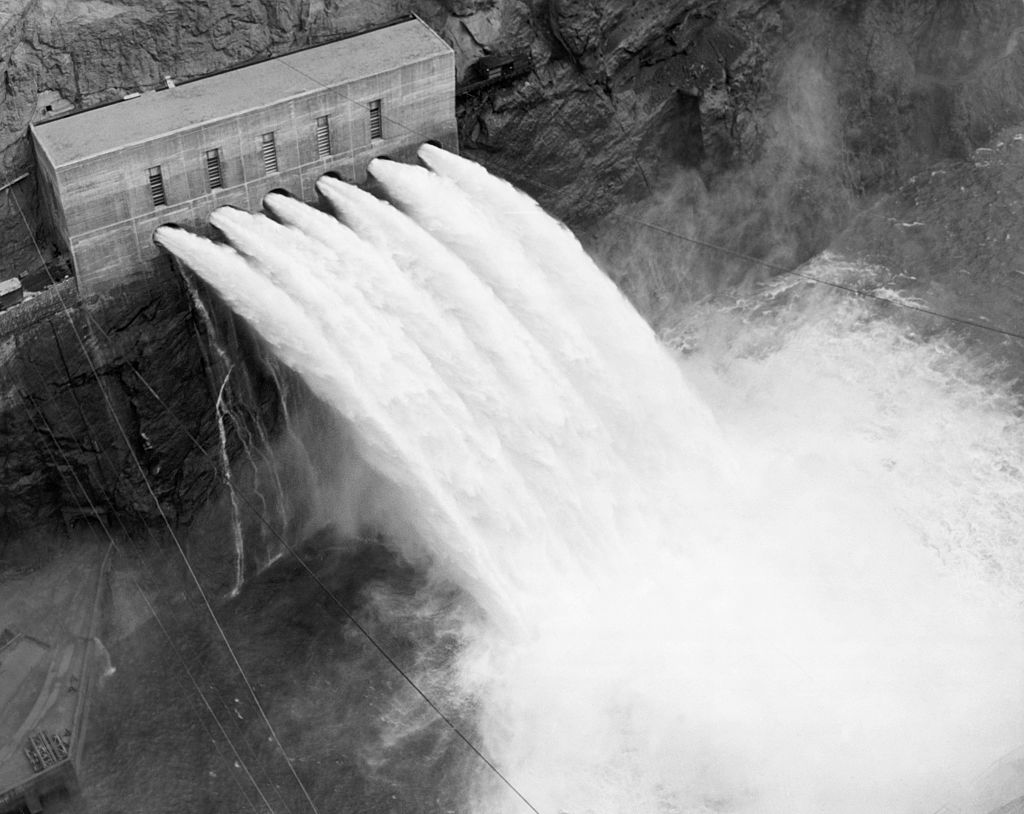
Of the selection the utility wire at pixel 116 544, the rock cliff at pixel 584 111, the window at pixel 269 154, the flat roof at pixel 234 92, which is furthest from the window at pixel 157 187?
the utility wire at pixel 116 544

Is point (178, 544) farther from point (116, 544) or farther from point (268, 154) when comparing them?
point (268, 154)

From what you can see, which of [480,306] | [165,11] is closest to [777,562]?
[480,306]

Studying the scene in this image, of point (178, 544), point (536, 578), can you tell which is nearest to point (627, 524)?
point (536, 578)

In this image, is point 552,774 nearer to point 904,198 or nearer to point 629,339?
point 629,339

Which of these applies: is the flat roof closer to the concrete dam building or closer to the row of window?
the concrete dam building

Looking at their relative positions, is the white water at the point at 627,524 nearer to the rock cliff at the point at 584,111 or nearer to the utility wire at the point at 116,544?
the rock cliff at the point at 584,111
